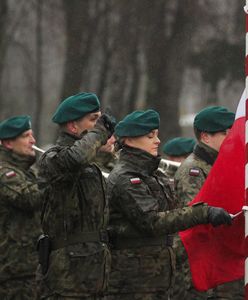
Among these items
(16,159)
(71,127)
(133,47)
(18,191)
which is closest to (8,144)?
(16,159)

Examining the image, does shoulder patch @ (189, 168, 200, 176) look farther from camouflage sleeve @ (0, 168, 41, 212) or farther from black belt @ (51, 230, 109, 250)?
black belt @ (51, 230, 109, 250)

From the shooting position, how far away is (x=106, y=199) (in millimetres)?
9016

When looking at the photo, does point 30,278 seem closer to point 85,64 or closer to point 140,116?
point 140,116

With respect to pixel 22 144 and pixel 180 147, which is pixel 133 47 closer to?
pixel 180 147

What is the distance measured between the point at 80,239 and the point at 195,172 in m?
2.12

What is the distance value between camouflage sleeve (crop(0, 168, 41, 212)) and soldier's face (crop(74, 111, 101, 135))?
2.06 metres

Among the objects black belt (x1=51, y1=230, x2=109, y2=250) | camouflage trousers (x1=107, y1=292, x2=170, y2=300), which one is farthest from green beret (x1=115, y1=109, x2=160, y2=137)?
camouflage trousers (x1=107, y1=292, x2=170, y2=300)

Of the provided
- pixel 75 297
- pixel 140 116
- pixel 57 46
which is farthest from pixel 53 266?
pixel 57 46

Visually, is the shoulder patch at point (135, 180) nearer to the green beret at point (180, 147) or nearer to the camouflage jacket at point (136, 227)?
the camouflage jacket at point (136, 227)

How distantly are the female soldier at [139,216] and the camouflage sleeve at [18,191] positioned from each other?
1.82 m

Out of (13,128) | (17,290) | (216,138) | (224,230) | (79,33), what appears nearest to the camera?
(224,230)

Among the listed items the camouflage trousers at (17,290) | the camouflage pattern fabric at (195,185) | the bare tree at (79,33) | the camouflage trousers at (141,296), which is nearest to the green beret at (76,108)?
the camouflage trousers at (141,296)

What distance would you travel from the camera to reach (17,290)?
1145cm

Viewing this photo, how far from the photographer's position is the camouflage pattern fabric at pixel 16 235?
11.3 metres
